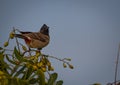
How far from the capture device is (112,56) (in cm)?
153

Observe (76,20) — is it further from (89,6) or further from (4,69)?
(4,69)

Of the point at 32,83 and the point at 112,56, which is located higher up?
the point at 32,83

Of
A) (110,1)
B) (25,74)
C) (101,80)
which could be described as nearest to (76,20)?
(110,1)

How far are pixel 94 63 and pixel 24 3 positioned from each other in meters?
0.57

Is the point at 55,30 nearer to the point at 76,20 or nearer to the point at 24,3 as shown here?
the point at 76,20

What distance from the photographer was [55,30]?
159 centimetres

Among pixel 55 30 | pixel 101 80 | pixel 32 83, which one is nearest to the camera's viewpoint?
pixel 32 83

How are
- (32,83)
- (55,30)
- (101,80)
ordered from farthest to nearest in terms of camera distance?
(55,30), (101,80), (32,83)

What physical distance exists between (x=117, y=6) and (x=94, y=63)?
0.42m

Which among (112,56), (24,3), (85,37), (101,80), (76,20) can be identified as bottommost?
(101,80)

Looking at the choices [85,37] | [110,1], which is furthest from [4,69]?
[110,1]

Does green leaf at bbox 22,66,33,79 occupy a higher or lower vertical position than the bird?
lower

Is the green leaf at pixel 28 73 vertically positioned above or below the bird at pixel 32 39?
below

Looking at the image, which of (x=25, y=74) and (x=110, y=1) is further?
(x=110, y=1)
